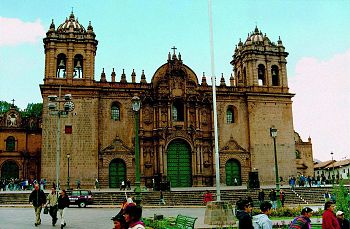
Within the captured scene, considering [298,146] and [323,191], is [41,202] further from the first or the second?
[298,146]

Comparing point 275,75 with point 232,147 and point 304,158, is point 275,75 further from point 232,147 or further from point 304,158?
point 304,158

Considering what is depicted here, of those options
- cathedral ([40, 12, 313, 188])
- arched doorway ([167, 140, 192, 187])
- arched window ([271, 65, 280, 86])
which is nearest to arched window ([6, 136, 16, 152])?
cathedral ([40, 12, 313, 188])

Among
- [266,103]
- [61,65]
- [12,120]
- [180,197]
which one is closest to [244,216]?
[180,197]

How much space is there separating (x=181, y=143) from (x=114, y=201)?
12.8 m

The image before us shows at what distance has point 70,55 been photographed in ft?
140

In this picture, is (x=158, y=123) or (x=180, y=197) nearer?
(x=180, y=197)

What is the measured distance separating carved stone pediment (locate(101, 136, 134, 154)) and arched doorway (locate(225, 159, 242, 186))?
10439mm

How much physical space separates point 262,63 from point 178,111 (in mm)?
11367

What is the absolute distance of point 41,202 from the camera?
56.5ft

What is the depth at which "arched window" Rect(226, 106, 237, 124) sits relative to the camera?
4578cm

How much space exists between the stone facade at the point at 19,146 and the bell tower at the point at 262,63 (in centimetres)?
2546

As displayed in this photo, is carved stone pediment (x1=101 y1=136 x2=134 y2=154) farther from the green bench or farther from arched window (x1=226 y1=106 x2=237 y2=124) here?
the green bench

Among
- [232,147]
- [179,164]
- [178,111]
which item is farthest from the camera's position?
[178,111]

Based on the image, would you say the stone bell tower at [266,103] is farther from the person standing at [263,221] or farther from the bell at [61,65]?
the person standing at [263,221]
